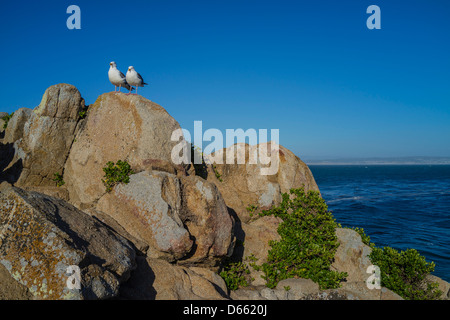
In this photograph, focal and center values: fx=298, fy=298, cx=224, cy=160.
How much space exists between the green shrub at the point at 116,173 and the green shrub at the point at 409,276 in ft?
44.1

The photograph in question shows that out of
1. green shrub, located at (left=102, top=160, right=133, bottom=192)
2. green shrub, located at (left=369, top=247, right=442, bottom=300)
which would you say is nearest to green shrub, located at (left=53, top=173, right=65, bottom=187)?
green shrub, located at (left=102, top=160, right=133, bottom=192)

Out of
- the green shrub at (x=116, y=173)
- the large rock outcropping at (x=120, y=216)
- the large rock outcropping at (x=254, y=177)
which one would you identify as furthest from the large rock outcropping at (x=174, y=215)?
the large rock outcropping at (x=254, y=177)

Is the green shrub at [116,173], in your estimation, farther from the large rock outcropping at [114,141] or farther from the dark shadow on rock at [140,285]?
the dark shadow on rock at [140,285]

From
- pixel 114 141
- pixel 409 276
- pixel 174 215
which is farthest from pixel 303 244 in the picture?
pixel 114 141

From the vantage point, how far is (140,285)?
31.6 feet

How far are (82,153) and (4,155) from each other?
14.1ft

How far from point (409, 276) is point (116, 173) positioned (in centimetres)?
1473

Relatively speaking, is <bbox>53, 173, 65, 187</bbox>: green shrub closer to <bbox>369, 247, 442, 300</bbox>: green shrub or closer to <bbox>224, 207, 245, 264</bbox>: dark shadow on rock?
<bbox>224, 207, 245, 264</bbox>: dark shadow on rock

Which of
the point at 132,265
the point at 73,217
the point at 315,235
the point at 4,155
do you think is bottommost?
the point at 315,235

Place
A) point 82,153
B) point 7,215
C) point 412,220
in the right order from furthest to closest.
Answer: point 412,220 < point 82,153 < point 7,215
